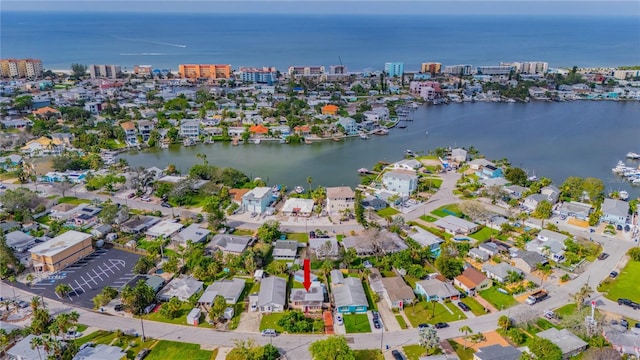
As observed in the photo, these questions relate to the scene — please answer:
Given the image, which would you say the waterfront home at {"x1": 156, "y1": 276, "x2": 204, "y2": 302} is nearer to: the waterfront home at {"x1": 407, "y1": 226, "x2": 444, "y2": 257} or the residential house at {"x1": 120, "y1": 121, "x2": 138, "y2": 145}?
the waterfront home at {"x1": 407, "y1": 226, "x2": 444, "y2": 257}

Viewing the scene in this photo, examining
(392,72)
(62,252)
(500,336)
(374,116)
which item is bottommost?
(500,336)

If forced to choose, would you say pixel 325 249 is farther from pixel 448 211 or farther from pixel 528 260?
pixel 448 211

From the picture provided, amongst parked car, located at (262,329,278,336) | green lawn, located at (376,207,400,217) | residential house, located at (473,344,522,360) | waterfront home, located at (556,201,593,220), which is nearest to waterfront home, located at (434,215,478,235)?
green lawn, located at (376,207,400,217)

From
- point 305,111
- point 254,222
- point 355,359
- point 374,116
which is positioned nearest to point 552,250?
point 355,359

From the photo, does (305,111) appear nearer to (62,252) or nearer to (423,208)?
(423,208)

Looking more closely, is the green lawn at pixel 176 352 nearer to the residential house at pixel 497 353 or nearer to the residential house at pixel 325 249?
the residential house at pixel 325 249

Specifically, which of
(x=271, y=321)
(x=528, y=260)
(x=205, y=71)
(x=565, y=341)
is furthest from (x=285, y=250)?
(x=205, y=71)

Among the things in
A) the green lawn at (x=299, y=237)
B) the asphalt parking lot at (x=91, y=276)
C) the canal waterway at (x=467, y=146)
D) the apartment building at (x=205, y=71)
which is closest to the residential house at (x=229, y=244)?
the green lawn at (x=299, y=237)
